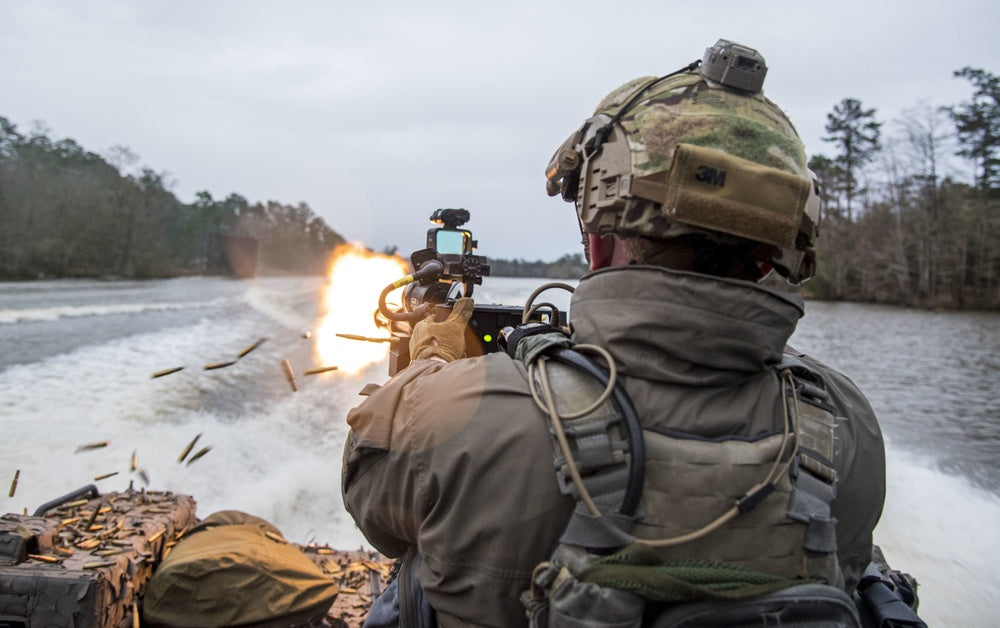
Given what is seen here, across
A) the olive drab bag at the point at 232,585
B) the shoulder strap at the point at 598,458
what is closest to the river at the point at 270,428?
the olive drab bag at the point at 232,585

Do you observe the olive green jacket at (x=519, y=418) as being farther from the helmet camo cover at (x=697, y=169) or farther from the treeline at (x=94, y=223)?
the treeline at (x=94, y=223)

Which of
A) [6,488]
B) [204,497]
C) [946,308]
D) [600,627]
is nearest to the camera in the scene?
[600,627]

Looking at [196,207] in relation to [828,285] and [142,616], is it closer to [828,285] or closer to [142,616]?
[828,285]

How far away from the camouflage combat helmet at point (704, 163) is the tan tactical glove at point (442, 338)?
770mm

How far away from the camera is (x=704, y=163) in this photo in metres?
1.46

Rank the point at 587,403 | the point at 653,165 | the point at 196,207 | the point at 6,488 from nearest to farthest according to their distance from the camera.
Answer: the point at 587,403 → the point at 653,165 → the point at 6,488 → the point at 196,207

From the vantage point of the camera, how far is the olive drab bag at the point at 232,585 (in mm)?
3594

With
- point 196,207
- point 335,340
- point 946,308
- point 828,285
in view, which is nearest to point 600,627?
point 335,340

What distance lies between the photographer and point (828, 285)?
42781 millimetres

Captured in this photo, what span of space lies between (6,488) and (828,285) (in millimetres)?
46167

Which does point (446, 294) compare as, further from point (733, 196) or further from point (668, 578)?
point (668, 578)

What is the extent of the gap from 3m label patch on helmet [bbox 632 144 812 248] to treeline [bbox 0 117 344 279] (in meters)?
38.8

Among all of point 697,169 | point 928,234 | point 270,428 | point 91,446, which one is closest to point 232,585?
point 697,169

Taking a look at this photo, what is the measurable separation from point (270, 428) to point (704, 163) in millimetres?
8736
